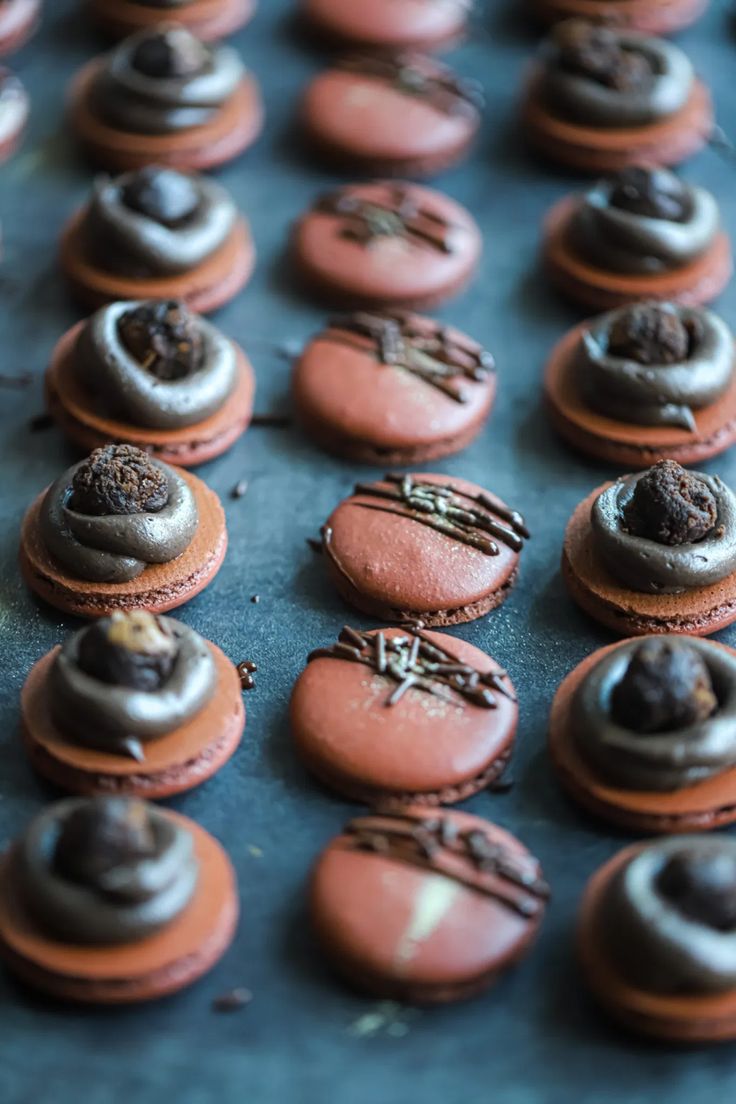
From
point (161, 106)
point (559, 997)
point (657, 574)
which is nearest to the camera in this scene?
point (559, 997)

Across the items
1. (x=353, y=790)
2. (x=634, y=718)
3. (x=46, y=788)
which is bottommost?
(x=46, y=788)

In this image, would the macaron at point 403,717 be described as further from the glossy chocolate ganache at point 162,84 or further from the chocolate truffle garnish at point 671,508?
the glossy chocolate ganache at point 162,84

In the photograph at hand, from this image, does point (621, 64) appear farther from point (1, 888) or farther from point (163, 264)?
point (1, 888)

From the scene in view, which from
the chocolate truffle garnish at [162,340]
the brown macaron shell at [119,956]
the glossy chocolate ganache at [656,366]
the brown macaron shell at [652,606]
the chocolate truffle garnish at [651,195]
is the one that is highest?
the chocolate truffle garnish at [651,195]

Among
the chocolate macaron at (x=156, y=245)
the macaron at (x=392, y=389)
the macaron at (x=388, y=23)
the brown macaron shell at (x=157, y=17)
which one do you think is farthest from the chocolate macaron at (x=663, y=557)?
the brown macaron shell at (x=157, y=17)

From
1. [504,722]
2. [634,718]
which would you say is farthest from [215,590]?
[634,718]

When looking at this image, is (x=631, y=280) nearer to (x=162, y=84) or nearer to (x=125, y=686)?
(x=162, y=84)

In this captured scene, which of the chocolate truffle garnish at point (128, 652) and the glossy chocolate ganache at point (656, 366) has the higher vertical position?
the glossy chocolate ganache at point (656, 366)

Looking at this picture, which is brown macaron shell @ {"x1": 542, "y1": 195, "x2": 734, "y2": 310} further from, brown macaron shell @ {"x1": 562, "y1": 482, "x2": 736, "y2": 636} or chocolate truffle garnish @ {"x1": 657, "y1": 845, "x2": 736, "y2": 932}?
chocolate truffle garnish @ {"x1": 657, "y1": 845, "x2": 736, "y2": 932}
